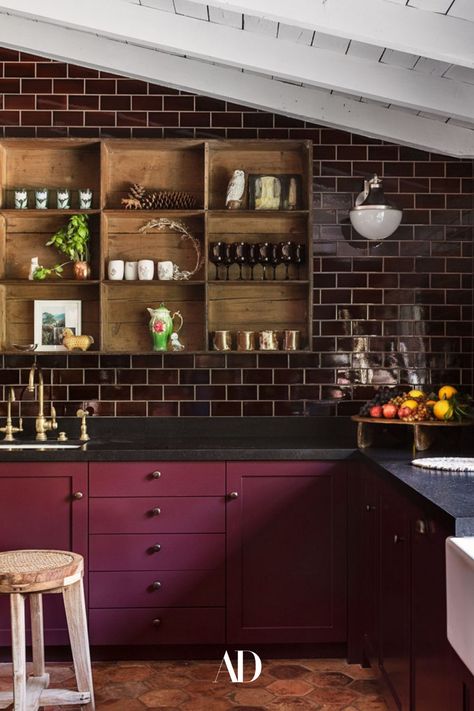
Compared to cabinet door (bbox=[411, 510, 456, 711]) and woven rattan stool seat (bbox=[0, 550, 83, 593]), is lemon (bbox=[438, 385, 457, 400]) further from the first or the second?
woven rattan stool seat (bbox=[0, 550, 83, 593])

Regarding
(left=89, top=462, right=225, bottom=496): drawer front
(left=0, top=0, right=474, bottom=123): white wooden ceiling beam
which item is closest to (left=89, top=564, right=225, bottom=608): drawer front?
(left=89, top=462, right=225, bottom=496): drawer front

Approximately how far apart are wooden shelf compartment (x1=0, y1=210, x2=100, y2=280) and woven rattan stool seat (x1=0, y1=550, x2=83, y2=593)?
180 cm

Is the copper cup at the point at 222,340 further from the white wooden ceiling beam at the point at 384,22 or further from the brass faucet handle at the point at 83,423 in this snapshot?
the white wooden ceiling beam at the point at 384,22

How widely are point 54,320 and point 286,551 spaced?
172 cm

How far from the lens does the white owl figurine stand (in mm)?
4453

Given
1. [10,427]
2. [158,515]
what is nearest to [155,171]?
[10,427]

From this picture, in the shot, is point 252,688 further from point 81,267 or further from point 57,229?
point 57,229

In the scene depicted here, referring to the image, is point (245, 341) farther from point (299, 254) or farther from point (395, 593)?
point (395, 593)

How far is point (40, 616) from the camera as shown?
3311 millimetres

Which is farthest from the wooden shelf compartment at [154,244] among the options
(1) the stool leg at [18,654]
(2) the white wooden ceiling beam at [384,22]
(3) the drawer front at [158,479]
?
(1) the stool leg at [18,654]

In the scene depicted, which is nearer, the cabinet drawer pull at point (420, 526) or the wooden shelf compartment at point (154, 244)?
the cabinet drawer pull at point (420, 526)

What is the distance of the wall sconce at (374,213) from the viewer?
4.34 meters

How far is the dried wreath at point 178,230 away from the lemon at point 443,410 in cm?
145

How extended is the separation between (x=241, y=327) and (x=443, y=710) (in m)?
2.59
